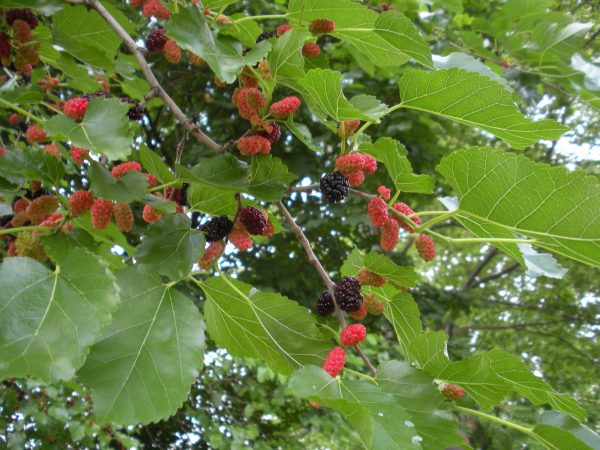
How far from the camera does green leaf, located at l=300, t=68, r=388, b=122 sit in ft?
2.30

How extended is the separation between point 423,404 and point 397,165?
0.34 meters

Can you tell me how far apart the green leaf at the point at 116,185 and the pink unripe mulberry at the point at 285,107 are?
0.20m

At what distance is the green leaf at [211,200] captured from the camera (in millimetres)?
812

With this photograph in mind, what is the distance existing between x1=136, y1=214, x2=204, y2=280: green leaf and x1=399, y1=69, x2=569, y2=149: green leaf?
0.37 m

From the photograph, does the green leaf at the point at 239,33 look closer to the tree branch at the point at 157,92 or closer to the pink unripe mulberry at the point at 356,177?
the tree branch at the point at 157,92

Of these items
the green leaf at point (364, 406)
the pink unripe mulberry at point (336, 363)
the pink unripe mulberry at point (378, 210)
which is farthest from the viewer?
the pink unripe mulberry at point (378, 210)

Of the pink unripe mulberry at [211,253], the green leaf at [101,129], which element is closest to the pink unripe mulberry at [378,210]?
the pink unripe mulberry at [211,253]

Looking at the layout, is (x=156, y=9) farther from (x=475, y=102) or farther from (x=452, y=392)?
(x=452, y=392)

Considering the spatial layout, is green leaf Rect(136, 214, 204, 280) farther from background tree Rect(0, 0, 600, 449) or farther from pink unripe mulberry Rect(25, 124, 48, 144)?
pink unripe mulberry Rect(25, 124, 48, 144)

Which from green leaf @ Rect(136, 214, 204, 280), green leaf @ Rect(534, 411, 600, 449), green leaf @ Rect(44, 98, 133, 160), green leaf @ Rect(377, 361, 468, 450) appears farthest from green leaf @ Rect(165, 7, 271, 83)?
green leaf @ Rect(534, 411, 600, 449)

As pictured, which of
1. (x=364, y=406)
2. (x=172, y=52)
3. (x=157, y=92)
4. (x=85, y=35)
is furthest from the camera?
(x=85, y=35)

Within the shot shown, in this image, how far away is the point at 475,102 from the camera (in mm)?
738

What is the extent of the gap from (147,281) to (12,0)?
0.47m

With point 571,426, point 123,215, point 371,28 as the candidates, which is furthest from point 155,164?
point 571,426
